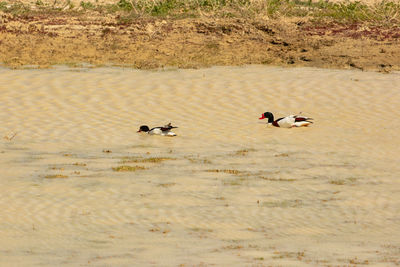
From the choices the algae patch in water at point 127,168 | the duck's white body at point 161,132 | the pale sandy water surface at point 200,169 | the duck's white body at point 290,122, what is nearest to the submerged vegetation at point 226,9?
the pale sandy water surface at point 200,169

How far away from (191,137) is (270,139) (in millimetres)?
1407

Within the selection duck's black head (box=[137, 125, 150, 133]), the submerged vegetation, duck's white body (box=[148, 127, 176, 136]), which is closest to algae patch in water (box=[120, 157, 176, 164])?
duck's white body (box=[148, 127, 176, 136])

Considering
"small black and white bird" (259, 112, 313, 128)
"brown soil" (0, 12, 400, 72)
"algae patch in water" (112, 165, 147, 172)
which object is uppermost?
"algae patch in water" (112, 165, 147, 172)

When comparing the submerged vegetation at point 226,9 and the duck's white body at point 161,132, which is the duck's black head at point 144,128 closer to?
the duck's white body at point 161,132

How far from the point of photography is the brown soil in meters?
20.8

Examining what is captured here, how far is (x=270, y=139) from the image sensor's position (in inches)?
559

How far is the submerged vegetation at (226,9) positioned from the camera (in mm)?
24344

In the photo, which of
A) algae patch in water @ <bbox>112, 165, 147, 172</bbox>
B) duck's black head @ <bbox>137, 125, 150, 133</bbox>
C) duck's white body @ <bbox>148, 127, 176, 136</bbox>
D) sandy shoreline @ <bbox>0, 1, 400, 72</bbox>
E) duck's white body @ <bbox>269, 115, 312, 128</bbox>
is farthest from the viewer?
sandy shoreline @ <bbox>0, 1, 400, 72</bbox>

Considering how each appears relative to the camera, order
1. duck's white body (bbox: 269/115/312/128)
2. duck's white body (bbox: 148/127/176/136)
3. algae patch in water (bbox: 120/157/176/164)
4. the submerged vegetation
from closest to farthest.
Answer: algae patch in water (bbox: 120/157/176/164) < duck's white body (bbox: 148/127/176/136) < duck's white body (bbox: 269/115/312/128) < the submerged vegetation

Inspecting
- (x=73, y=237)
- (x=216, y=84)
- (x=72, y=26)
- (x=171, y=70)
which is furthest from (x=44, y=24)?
(x=73, y=237)

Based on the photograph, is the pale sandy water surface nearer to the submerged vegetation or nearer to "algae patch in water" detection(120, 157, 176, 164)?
"algae patch in water" detection(120, 157, 176, 164)

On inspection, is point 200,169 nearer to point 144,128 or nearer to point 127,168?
point 127,168

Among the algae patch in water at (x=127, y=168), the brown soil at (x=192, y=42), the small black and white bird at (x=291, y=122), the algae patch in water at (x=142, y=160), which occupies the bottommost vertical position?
the brown soil at (x=192, y=42)

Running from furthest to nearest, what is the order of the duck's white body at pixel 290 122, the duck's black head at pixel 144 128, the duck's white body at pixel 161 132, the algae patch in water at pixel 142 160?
the duck's white body at pixel 290 122 < the duck's black head at pixel 144 128 < the duck's white body at pixel 161 132 < the algae patch in water at pixel 142 160
